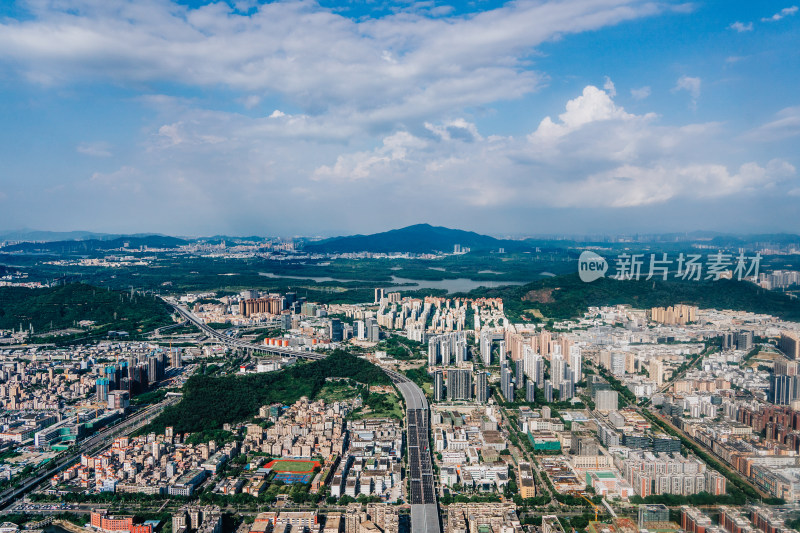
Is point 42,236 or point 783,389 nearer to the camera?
point 783,389

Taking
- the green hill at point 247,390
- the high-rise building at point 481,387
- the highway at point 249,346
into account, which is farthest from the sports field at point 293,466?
the highway at point 249,346

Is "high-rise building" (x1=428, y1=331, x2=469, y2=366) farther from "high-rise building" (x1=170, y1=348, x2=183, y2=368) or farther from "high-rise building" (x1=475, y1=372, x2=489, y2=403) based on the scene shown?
"high-rise building" (x1=170, y1=348, x2=183, y2=368)

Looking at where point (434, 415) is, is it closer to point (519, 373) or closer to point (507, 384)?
point (507, 384)

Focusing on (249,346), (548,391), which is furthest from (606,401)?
(249,346)

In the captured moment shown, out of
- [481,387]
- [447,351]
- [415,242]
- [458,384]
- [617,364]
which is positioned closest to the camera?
[481,387]

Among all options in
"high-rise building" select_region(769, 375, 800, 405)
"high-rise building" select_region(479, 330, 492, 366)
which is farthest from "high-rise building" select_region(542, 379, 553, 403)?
"high-rise building" select_region(769, 375, 800, 405)
